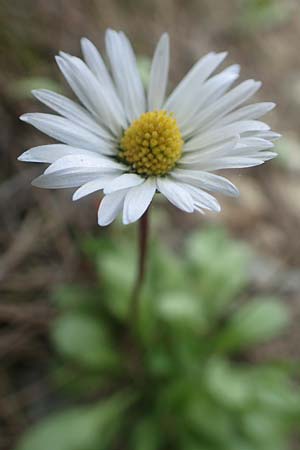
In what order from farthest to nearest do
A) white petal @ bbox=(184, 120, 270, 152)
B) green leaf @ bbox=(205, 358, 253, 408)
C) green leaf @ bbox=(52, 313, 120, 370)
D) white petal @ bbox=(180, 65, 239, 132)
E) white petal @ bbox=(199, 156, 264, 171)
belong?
1. green leaf @ bbox=(52, 313, 120, 370)
2. green leaf @ bbox=(205, 358, 253, 408)
3. white petal @ bbox=(180, 65, 239, 132)
4. white petal @ bbox=(184, 120, 270, 152)
5. white petal @ bbox=(199, 156, 264, 171)

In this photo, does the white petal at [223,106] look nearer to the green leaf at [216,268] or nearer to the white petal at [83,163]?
the white petal at [83,163]

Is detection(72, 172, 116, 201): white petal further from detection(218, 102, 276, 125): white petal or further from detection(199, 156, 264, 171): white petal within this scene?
detection(218, 102, 276, 125): white petal

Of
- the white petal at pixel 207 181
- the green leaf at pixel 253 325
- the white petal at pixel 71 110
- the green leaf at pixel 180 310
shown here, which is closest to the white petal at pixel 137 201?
the white petal at pixel 207 181

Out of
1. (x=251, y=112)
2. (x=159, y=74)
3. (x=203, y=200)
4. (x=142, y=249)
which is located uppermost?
(x=159, y=74)

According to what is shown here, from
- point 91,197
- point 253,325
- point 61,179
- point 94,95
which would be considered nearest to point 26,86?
point 91,197

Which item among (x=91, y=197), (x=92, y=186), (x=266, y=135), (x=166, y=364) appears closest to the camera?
(x=92, y=186)

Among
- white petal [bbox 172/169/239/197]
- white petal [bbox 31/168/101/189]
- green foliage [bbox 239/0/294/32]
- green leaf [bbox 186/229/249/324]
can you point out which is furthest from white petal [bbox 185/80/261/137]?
green foliage [bbox 239/0/294/32]

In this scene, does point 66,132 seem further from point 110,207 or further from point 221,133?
point 221,133

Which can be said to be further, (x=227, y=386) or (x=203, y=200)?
(x=227, y=386)
